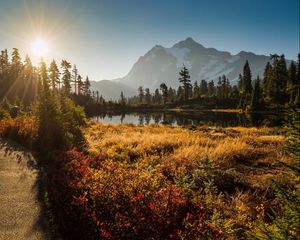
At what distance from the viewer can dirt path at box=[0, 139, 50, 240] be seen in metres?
5.90

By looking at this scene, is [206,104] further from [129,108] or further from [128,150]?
[128,150]

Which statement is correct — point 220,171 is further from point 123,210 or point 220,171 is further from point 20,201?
point 20,201

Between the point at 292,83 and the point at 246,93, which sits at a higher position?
the point at 292,83

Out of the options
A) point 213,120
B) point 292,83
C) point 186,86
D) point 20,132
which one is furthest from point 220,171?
point 186,86

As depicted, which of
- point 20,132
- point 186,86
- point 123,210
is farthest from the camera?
point 186,86

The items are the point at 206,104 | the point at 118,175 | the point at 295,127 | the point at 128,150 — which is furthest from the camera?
the point at 206,104

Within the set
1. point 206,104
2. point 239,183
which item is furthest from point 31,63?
point 239,183

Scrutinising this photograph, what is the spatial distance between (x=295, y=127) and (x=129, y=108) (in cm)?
10941

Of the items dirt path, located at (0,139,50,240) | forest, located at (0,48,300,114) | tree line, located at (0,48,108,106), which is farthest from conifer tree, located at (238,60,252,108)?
dirt path, located at (0,139,50,240)

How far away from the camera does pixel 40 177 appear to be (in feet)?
31.4

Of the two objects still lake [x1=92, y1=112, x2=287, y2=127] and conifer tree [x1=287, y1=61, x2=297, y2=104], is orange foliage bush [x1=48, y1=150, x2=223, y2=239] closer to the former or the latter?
still lake [x1=92, y1=112, x2=287, y2=127]

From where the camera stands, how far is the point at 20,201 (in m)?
7.45

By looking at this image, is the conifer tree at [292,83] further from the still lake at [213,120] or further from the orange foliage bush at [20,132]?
the orange foliage bush at [20,132]

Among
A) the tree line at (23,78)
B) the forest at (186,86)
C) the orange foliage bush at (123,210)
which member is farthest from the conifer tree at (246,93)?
the orange foliage bush at (123,210)
